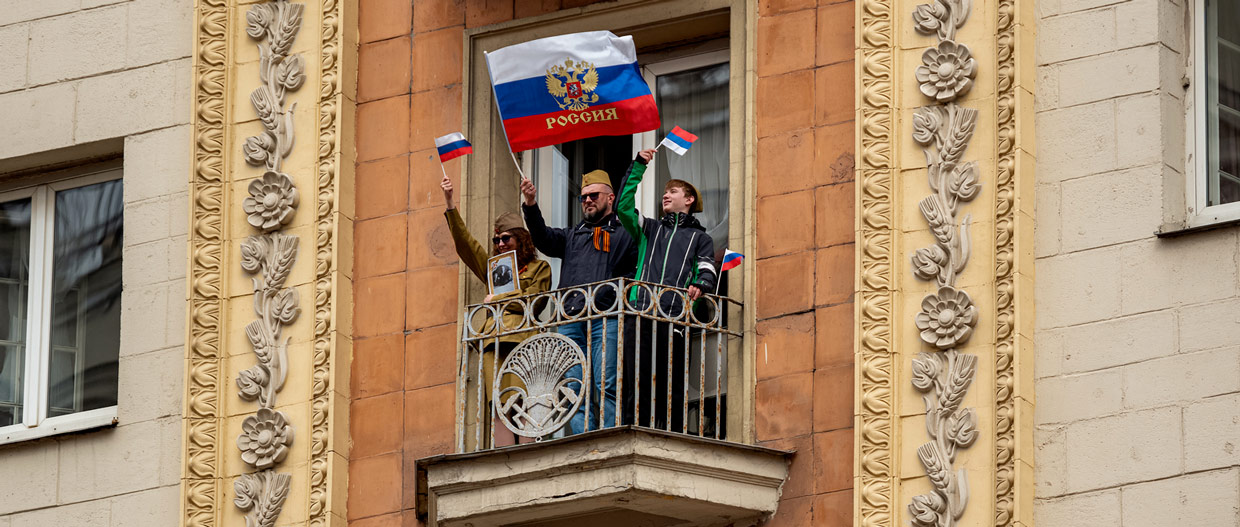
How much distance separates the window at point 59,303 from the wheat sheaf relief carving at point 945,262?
19.0ft

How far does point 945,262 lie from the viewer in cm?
1587

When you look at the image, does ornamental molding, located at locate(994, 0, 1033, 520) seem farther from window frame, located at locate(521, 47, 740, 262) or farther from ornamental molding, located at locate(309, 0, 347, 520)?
ornamental molding, located at locate(309, 0, 347, 520)

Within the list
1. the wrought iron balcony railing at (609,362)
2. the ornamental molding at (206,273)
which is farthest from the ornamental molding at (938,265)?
the ornamental molding at (206,273)

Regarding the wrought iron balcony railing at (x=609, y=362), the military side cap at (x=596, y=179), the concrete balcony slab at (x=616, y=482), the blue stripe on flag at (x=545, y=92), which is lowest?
the concrete balcony slab at (x=616, y=482)

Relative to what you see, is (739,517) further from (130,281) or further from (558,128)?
(130,281)

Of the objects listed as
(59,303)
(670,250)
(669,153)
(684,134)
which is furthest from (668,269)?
(59,303)

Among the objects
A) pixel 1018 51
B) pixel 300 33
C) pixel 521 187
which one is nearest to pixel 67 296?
pixel 300 33

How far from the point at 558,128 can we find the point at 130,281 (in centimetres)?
311

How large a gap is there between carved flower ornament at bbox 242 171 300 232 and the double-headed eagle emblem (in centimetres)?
185

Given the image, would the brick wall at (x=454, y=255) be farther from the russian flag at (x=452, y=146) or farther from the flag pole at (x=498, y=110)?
the russian flag at (x=452, y=146)

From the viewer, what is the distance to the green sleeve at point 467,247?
55.9ft

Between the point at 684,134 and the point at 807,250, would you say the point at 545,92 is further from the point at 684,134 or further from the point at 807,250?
the point at 807,250

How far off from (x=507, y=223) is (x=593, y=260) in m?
0.63

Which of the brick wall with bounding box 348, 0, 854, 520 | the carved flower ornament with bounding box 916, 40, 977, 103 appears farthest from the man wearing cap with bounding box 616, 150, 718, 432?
the carved flower ornament with bounding box 916, 40, 977, 103
